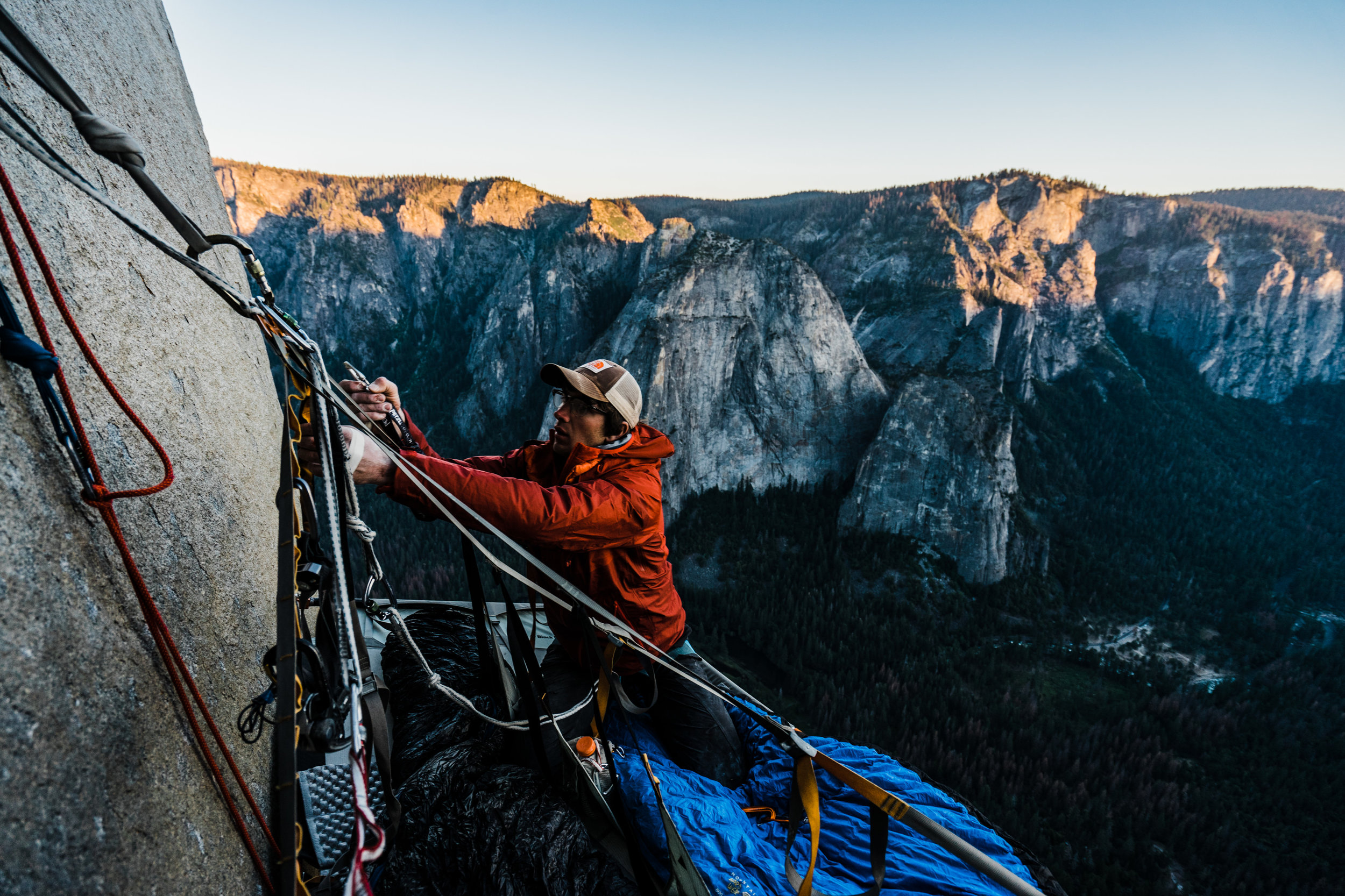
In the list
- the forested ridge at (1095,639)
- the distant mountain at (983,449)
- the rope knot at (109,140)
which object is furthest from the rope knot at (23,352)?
the distant mountain at (983,449)

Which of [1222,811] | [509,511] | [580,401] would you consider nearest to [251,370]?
[580,401]

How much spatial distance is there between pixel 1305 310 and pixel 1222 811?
271 ft

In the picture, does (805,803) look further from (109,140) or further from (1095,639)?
(1095,639)

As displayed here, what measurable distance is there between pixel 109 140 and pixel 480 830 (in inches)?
116

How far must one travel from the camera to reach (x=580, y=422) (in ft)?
10.3

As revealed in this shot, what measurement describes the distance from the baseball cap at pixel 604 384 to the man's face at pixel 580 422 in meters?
0.07

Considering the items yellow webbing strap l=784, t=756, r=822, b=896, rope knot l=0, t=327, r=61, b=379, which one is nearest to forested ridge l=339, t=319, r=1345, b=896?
yellow webbing strap l=784, t=756, r=822, b=896

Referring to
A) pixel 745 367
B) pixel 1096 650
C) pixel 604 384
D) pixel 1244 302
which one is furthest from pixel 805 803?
pixel 1244 302

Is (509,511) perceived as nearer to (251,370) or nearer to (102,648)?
(102,648)

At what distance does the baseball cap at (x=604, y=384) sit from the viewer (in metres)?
3.04

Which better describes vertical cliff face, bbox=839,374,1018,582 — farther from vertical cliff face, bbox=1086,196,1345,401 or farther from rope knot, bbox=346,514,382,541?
vertical cliff face, bbox=1086,196,1345,401

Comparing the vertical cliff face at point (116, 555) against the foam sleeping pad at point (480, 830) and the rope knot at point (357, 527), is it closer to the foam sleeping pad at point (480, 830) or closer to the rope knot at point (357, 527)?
the rope knot at point (357, 527)

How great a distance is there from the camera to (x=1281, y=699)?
39500 millimetres

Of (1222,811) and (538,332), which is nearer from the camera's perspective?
(1222,811)
